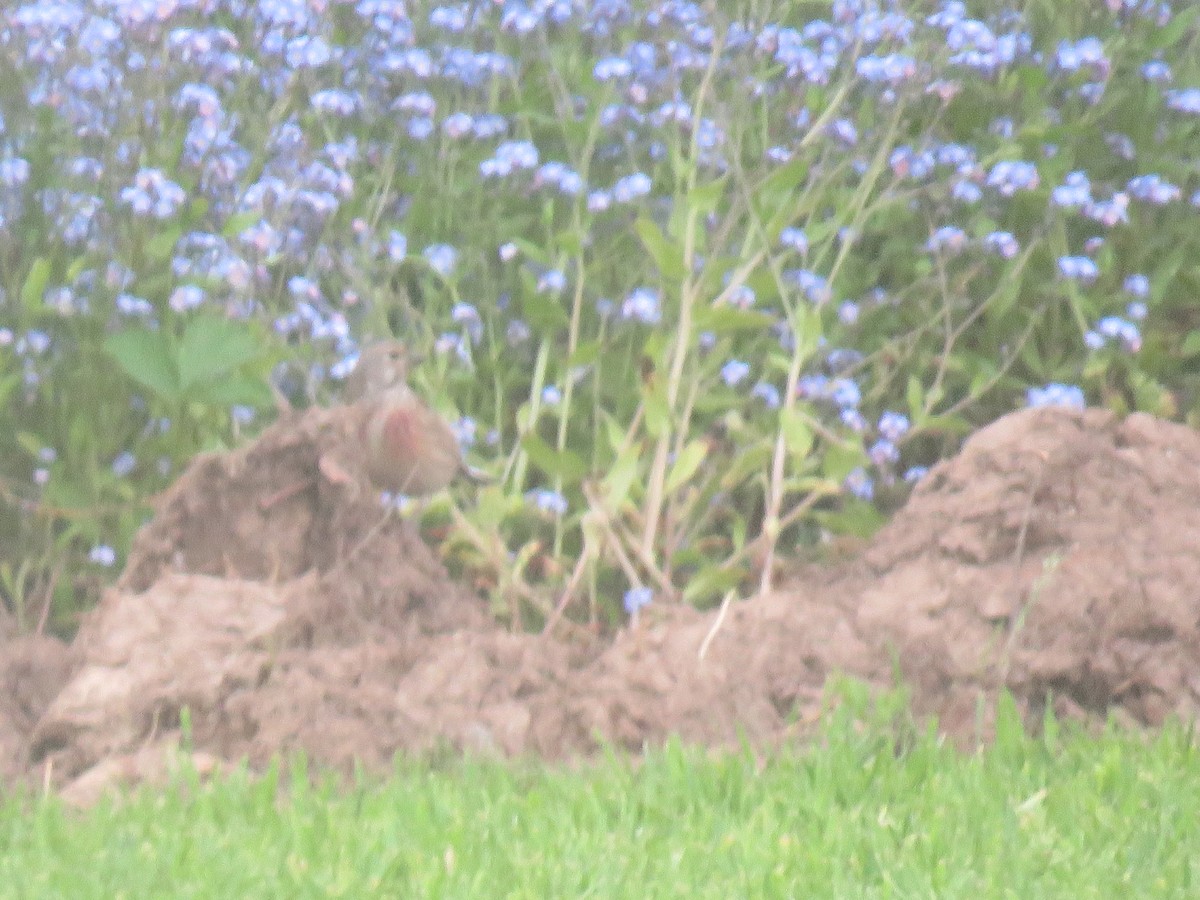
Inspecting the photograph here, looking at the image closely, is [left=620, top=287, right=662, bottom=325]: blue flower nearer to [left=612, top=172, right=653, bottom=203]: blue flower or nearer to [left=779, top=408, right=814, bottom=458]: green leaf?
[left=612, top=172, right=653, bottom=203]: blue flower

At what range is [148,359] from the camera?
4.18 m

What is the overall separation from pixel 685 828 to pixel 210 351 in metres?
1.54

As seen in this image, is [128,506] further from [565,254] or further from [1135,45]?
[1135,45]

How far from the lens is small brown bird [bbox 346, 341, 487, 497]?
4105 mm

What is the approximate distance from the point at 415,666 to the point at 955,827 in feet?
3.68

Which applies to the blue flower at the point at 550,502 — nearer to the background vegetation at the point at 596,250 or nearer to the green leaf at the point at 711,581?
the background vegetation at the point at 596,250

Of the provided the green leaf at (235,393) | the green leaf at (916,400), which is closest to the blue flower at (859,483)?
the green leaf at (916,400)

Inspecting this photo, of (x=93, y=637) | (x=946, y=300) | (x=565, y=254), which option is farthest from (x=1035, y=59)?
(x=93, y=637)

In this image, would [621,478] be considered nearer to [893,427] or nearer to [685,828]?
[893,427]

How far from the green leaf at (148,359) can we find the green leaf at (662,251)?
964 mm

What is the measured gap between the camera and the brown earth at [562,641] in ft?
12.2

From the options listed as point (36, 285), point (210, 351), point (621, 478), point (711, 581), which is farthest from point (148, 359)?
point (711, 581)

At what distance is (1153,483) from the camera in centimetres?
421

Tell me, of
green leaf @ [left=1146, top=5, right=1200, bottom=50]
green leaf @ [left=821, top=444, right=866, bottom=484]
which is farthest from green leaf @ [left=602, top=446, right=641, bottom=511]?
green leaf @ [left=1146, top=5, right=1200, bottom=50]
